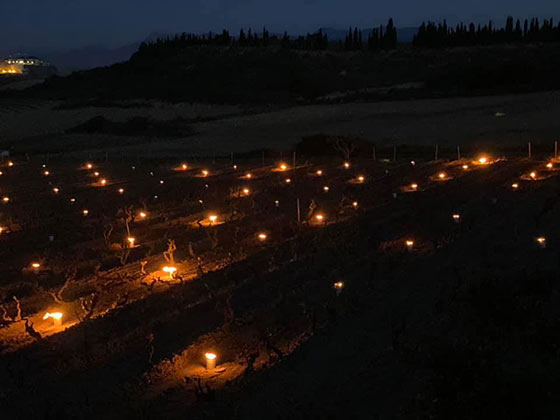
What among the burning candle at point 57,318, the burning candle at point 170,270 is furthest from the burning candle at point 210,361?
the burning candle at point 170,270

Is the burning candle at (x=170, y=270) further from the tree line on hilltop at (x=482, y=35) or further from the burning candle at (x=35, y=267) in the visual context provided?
the tree line on hilltop at (x=482, y=35)

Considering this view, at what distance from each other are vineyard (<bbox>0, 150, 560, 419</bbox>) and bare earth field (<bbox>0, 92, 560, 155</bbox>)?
6.52 metres

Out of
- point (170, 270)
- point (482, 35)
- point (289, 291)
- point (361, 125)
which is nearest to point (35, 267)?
point (170, 270)

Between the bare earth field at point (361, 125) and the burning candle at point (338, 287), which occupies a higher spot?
the burning candle at point (338, 287)

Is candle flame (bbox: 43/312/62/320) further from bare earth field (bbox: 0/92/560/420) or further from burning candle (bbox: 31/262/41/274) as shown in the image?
burning candle (bbox: 31/262/41/274)

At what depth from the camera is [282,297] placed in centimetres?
705

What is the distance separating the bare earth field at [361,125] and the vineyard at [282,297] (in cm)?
652

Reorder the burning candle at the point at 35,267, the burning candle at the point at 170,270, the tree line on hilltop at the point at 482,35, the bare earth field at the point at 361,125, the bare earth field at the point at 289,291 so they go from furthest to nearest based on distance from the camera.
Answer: the tree line on hilltop at the point at 482,35 < the bare earth field at the point at 361,125 < the burning candle at the point at 35,267 < the burning candle at the point at 170,270 < the bare earth field at the point at 289,291

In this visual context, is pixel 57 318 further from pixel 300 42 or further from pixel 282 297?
pixel 300 42

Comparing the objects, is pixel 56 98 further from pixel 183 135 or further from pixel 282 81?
pixel 183 135

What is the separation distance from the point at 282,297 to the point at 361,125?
1736 centimetres

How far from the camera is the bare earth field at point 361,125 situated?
1977 cm

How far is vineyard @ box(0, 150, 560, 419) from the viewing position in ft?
15.8

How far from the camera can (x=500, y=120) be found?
21.7m
